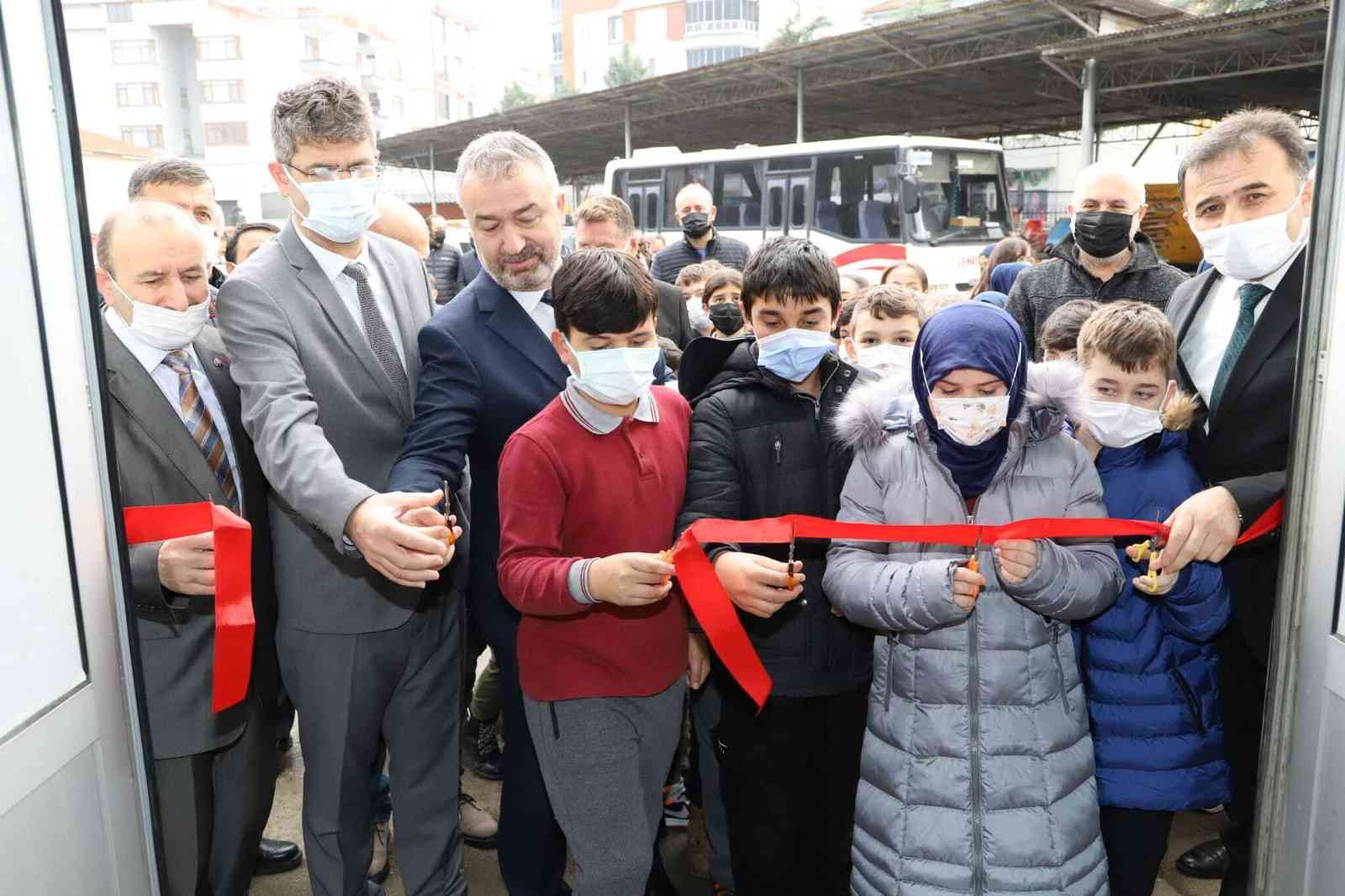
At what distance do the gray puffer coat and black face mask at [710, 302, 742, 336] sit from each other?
216 centimetres

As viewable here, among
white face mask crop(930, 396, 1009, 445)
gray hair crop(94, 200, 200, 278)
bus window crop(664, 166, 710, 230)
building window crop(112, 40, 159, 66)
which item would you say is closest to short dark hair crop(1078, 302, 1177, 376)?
white face mask crop(930, 396, 1009, 445)

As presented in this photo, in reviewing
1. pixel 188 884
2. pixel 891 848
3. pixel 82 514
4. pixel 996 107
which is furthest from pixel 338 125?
pixel 996 107

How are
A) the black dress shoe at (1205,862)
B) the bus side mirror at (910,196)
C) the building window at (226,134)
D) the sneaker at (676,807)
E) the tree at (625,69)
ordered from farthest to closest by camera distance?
the tree at (625,69)
the building window at (226,134)
the bus side mirror at (910,196)
the sneaker at (676,807)
the black dress shoe at (1205,862)

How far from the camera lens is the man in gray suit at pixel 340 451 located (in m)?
2.47

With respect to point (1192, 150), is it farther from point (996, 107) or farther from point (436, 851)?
point (996, 107)

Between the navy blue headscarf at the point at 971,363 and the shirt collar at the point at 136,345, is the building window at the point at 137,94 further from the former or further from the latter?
the navy blue headscarf at the point at 971,363

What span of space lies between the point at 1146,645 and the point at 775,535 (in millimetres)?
967

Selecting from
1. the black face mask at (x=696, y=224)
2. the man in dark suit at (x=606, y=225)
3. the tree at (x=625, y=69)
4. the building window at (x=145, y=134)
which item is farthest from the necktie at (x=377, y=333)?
the tree at (x=625, y=69)

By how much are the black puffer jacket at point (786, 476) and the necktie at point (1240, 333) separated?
3.25ft

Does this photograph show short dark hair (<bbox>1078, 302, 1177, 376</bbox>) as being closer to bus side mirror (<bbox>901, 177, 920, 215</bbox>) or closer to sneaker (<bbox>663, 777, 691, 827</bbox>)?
sneaker (<bbox>663, 777, 691, 827</bbox>)

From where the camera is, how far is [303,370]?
8.07ft

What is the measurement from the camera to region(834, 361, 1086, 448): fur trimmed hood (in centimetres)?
229

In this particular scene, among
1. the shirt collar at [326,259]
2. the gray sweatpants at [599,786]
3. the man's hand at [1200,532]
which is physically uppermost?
the shirt collar at [326,259]

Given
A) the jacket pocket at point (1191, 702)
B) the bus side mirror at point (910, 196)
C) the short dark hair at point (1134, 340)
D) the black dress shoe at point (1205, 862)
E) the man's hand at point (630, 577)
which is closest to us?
the man's hand at point (630, 577)
